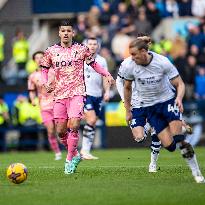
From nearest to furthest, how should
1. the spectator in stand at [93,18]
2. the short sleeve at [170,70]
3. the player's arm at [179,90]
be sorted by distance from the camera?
1. the player's arm at [179,90]
2. the short sleeve at [170,70]
3. the spectator in stand at [93,18]

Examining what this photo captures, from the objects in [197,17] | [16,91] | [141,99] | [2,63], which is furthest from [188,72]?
[141,99]

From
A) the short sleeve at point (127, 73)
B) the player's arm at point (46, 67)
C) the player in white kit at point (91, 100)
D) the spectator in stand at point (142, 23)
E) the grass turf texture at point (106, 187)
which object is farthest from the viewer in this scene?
the spectator in stand at point (142, 23)

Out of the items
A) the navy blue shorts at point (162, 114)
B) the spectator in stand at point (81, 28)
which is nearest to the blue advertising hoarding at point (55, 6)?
the spectator in stand at point (81, 28)

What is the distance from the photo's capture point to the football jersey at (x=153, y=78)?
13480 millimetres

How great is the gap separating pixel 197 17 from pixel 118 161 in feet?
39.1

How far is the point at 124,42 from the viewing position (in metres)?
30.0

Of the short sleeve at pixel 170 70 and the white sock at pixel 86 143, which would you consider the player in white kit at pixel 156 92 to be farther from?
the white sock at pixel 86 143

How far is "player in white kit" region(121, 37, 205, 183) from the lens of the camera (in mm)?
13102

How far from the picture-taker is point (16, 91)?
103 ft

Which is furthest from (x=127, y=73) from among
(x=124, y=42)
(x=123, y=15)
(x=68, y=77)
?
(x=123, y=15)

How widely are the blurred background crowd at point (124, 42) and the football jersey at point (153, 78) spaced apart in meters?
14.0

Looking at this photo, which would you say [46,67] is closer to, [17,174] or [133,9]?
[17,174]

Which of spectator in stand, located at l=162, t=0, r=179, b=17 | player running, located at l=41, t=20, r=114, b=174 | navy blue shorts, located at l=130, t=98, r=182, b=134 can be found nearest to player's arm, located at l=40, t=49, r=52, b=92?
player running, located at l=41, t=20, r=114, b=174

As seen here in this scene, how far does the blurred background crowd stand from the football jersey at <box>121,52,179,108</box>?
46.0ft
